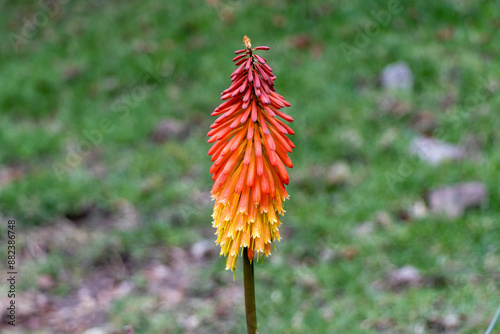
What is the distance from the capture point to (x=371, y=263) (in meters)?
4.75

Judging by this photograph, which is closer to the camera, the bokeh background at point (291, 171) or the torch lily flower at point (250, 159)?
the torch lily flower at point (250, 159)

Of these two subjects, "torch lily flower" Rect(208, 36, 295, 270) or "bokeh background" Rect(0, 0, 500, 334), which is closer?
"torch lily flower" Rect(208, 36, 295, 270)

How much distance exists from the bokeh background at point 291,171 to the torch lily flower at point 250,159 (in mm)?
2086

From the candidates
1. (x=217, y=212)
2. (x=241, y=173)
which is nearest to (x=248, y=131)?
(x=241, y=173)

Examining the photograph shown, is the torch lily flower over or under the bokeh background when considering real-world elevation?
under

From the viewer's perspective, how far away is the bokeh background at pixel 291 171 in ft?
14.8

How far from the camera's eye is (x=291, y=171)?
20.2 feet

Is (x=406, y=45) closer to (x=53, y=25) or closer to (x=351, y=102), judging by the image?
(x=351, y=102)

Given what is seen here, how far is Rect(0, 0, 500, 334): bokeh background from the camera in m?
4.50

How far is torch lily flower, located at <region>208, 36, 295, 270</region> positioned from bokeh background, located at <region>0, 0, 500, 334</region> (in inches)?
82.1

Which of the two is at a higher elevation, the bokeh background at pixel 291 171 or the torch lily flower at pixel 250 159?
the bokeh background at pixel 291 171

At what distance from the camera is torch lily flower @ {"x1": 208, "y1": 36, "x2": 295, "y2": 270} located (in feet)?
6.71

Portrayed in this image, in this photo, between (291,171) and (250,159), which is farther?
(291,171)

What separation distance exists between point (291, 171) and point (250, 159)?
407 cm
